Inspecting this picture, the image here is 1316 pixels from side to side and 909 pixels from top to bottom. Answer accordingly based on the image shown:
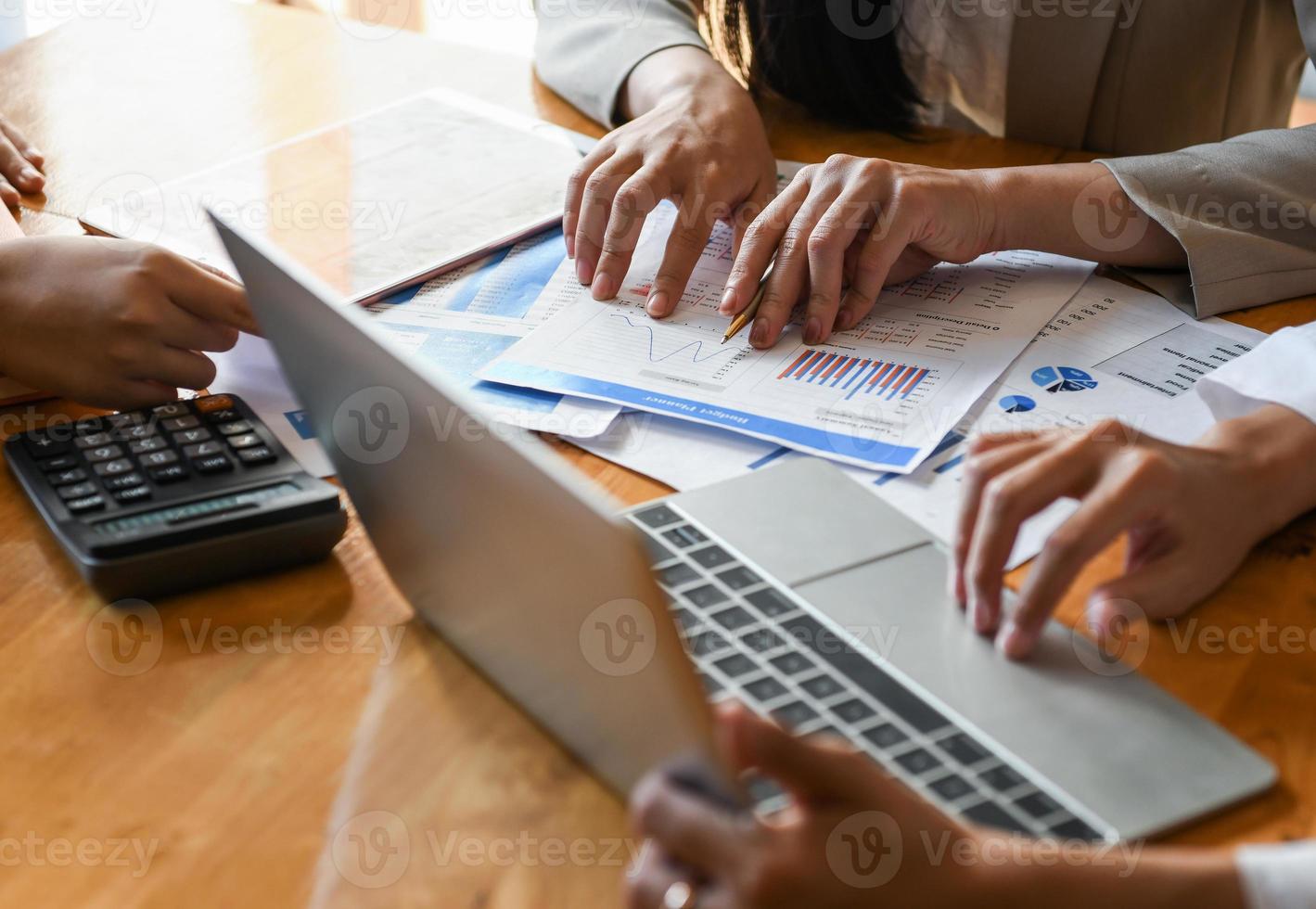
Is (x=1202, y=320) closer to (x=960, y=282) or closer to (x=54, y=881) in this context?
(x=960, y=282)

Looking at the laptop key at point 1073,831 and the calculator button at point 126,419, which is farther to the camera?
the calculator button at point 126,419

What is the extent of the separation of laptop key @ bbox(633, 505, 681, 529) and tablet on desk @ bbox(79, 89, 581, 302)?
0.36 metres

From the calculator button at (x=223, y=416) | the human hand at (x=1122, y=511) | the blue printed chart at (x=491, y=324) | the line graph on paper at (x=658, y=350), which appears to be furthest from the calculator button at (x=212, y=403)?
the human hand at (x=1122, y=511)

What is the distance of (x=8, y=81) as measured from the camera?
1287 millimetres

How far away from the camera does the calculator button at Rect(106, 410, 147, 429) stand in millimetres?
679

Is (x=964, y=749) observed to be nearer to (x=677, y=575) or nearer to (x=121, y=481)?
(x=677, y=575)

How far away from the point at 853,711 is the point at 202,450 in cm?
38

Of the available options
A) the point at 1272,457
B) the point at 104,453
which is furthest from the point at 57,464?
the point at 1272,457

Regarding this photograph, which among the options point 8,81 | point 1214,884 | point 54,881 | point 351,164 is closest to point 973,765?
point 1214,884

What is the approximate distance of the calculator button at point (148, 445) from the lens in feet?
2.14

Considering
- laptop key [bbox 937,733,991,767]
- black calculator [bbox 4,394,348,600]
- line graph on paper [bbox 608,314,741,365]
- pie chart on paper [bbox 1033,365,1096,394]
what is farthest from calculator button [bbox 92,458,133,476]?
pie chart on paper [bbox 1033,365,1096,394]

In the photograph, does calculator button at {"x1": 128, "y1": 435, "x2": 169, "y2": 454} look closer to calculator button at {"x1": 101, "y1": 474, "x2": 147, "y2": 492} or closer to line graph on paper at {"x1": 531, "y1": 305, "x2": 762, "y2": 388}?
calculator button at {"x1": 101, "y1": 474, "x2": 147, "y2": 492}

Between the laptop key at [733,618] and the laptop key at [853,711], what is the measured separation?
66mm

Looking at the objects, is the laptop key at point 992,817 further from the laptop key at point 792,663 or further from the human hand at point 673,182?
the human hand at point 673,182
